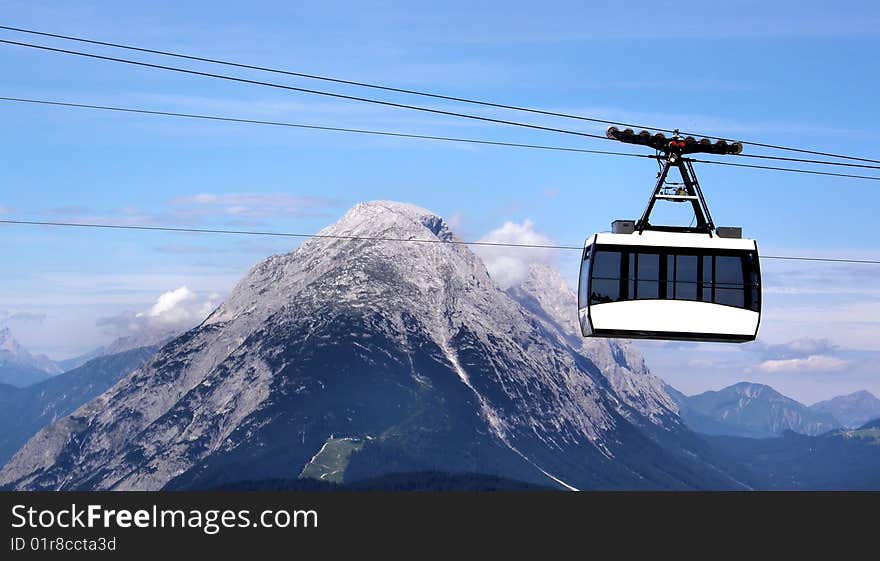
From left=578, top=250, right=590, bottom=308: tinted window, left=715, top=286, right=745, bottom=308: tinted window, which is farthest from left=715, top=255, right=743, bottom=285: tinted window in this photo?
left=578, top=250, right=590, bottom=308: tinted window

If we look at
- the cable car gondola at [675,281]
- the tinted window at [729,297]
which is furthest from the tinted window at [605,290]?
the tinted window at [729,297]

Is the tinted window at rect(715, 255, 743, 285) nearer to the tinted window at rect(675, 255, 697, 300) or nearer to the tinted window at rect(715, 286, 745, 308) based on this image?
the tinted window at rect(715, 286, 745, 308)

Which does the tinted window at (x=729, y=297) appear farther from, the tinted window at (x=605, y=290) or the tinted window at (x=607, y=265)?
the tinted window at (x=607, y=265)

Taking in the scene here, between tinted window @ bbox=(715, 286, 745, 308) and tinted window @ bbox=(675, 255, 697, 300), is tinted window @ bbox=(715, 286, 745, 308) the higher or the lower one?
the lower one

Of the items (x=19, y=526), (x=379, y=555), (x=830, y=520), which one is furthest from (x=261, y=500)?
(x=830, y=520)

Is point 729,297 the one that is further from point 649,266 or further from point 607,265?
point 607,265

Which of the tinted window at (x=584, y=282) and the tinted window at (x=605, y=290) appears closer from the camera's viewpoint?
the tinted window at (x=605, y=290)

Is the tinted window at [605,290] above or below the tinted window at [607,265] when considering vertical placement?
below

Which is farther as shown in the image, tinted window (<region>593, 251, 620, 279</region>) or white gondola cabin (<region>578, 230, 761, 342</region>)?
tinted window (<region>593, 251, 620, 279</region>)

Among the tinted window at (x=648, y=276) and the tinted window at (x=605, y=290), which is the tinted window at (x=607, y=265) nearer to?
the tinted window at (x=605, y=290)

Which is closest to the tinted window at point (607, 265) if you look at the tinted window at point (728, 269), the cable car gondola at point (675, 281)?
the cable car gondola at point (675, 281)
